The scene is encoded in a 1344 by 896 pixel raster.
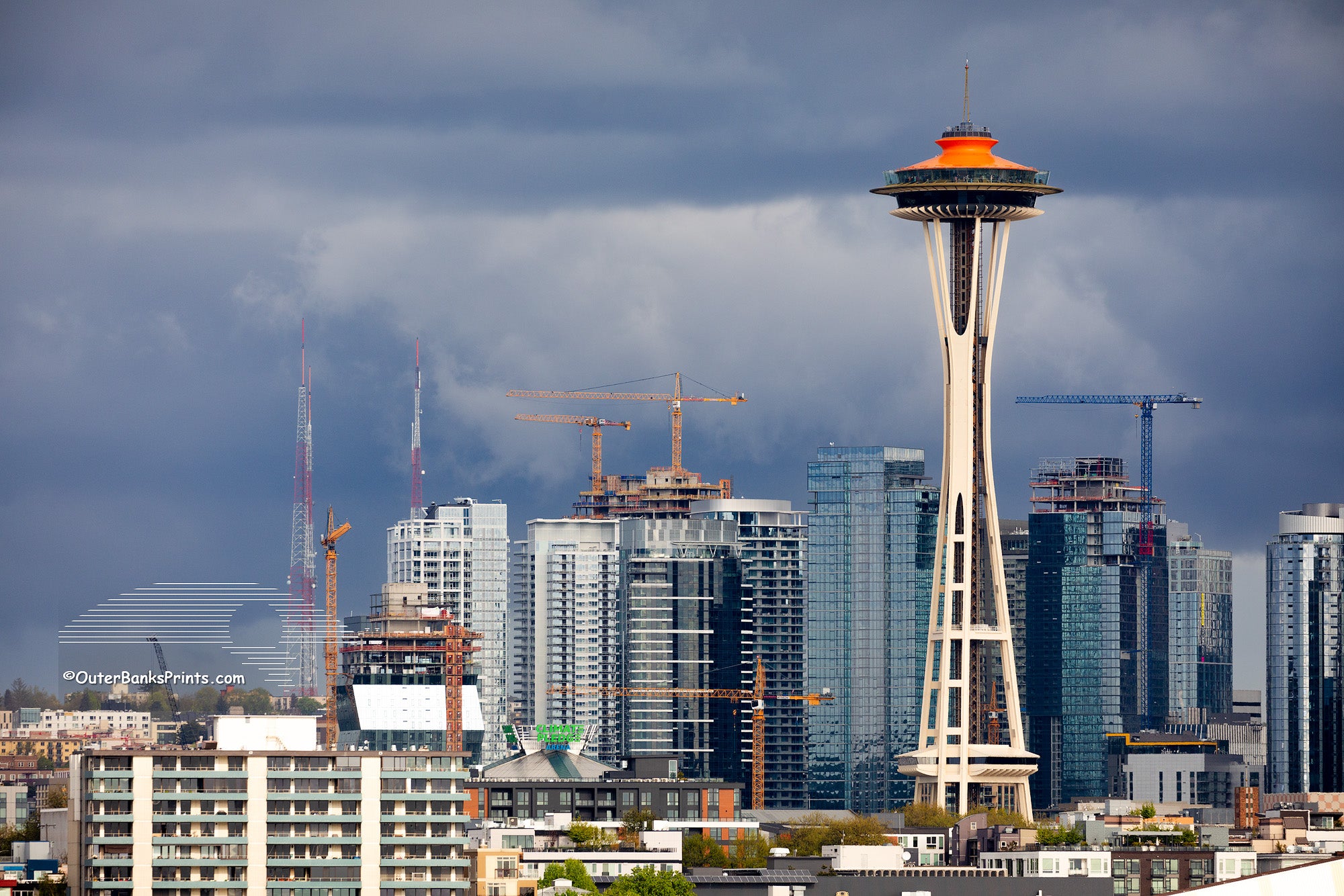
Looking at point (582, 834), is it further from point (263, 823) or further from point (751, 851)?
point (263, 823)

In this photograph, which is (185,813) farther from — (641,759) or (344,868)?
(641,759)

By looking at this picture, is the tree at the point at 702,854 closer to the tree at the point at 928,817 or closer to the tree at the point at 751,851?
the tree at the point at 751,851

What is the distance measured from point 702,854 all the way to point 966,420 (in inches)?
1988

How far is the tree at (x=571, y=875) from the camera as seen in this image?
366 feet

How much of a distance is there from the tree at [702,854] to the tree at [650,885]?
14647mm

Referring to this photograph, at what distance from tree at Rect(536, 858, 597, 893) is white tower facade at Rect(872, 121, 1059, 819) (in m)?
66.8

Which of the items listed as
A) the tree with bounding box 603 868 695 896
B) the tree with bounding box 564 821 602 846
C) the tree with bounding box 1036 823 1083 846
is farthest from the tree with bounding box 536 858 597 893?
the tree with bounding box 1036 823 1083 846

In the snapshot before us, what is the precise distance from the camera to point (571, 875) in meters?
114

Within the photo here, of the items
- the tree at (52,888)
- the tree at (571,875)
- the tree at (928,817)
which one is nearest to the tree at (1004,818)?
the tree at (928,817)

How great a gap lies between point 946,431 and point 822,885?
63.9 metres

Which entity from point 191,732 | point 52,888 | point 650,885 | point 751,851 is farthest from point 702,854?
point 191,732

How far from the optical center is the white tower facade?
6998 inches

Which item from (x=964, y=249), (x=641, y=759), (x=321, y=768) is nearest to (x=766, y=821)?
(x=641, y=759)

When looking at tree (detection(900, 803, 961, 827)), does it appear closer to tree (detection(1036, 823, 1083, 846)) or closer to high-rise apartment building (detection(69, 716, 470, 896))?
tree (detection(1036, 823, 1083, 846))
